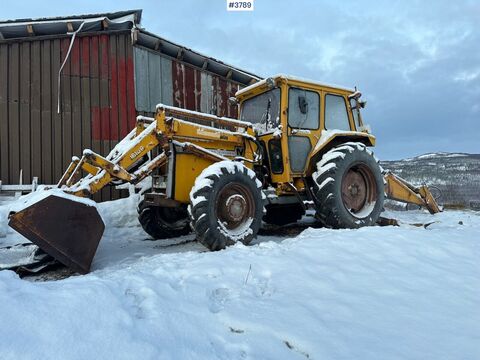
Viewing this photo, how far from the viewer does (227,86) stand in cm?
1137

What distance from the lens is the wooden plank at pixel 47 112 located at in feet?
28.5

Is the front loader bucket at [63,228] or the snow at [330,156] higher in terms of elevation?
the snow at [330,156]

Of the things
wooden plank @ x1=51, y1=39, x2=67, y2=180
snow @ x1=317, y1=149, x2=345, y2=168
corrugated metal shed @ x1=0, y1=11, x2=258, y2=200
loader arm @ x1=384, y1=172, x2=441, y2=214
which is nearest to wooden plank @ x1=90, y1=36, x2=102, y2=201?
corrugated metal shed @ x1=0, y1=11, x2=258, y2=200

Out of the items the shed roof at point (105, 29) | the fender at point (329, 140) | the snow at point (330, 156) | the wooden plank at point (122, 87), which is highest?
the shed roof at point (105, 29)

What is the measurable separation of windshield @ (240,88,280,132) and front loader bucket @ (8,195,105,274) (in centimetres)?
330

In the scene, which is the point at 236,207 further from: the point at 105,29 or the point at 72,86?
the point at 105,29

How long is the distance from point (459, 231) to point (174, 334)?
4.85m

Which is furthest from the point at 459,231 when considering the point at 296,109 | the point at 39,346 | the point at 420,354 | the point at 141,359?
the point at 39,346

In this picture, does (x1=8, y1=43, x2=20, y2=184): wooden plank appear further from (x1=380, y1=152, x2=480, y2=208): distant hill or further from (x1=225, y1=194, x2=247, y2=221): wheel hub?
(x1=380, y1=152, x2=480, y2=208): distant hill

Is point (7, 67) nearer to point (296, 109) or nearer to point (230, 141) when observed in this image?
point (230, 141)

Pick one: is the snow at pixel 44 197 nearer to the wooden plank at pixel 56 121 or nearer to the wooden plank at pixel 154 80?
the wooden plank at pixel 56 121

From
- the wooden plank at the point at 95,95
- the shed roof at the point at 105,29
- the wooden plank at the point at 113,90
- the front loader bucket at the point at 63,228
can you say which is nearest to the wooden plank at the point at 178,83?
the shed roof at the point at 105,29

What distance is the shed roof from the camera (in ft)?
28.1

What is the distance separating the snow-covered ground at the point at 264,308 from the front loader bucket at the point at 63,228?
19.0 inches
